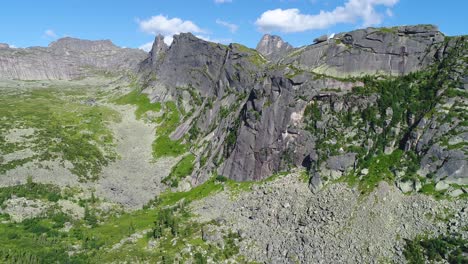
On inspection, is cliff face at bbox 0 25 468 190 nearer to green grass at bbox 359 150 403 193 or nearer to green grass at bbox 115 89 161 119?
green grass at bbox 359 150 403 193

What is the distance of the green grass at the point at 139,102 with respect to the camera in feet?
447

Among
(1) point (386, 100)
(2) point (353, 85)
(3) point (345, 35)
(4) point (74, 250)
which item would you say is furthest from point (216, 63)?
(4) point (74, 250)

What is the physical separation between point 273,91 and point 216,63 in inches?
2290

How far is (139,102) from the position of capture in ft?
480

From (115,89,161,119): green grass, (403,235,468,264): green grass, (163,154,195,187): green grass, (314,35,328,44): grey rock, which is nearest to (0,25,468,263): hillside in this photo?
(403,235,468,264): green grass

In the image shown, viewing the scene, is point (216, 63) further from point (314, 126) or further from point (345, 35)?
point (314, 126)

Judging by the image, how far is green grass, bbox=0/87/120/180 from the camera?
85.4m

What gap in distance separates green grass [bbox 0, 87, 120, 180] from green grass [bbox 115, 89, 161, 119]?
9927 mm

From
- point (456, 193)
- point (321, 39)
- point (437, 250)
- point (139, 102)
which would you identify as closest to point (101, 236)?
point (437, 250)

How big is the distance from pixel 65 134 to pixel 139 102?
45.1 meters

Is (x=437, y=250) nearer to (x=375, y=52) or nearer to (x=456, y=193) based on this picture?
(x=456, y=193)

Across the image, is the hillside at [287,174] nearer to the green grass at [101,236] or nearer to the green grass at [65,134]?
the green grass at [101,236]

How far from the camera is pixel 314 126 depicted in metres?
70.3

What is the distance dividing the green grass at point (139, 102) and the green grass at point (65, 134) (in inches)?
391
